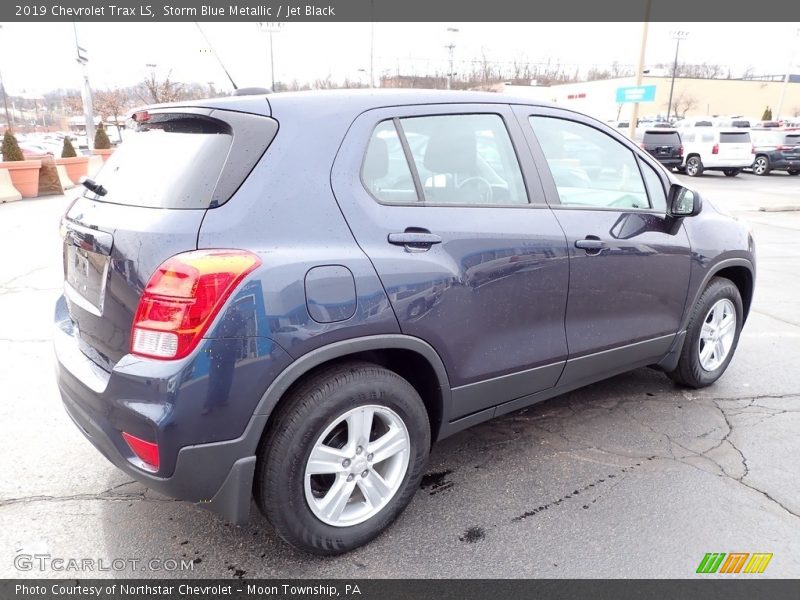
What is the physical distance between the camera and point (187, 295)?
201cm

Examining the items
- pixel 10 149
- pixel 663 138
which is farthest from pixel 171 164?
pixel 663 138

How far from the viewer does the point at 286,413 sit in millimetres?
2217

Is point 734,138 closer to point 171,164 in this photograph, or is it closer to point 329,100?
point 329,100

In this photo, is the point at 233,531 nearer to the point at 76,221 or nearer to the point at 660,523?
the point at 76,221

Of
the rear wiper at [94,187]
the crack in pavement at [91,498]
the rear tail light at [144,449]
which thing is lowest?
the crack in pavement at [91,498]

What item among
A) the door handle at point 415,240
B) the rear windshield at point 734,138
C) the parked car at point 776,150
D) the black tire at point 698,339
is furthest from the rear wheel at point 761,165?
the door handle at point 415,240

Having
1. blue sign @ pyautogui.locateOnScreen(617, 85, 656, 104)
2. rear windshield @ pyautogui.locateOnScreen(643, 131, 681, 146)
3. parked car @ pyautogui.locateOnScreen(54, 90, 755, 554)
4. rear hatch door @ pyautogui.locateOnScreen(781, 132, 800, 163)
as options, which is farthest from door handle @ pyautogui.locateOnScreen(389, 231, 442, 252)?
rear hatch door @ pyautogui.locateOnScreen(781, 132, 800, 163)

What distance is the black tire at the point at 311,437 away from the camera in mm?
2209

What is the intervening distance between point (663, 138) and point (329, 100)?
24425mm

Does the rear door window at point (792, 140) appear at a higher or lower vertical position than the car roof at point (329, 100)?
lower

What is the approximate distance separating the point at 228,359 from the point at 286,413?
33 centimetres

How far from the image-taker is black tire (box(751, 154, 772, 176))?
24.1m

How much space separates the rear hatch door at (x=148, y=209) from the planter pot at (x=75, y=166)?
1885 centimetres

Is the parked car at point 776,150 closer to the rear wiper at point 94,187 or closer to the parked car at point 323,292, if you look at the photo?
the parked car at point 323,292
